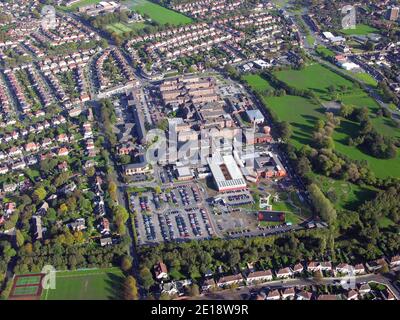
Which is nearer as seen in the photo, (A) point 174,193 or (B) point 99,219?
(B) point 99,219

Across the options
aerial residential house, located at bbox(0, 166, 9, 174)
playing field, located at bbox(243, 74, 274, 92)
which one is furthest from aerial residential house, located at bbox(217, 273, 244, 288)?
playing field, located at bbox(243, 74, 274, 92)

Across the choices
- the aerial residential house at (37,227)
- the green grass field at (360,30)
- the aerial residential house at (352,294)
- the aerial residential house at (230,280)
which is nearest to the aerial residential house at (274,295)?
the aerial residential house at (230,280)

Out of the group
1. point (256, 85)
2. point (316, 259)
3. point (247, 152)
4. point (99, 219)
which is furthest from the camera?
point (256, 85)

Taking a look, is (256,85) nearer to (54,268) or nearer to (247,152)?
(247,152)

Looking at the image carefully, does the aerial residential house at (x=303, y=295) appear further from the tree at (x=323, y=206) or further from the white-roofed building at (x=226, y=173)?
the white-roofed building at (x=226, y=173)

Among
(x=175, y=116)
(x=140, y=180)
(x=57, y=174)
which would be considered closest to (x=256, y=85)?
(x=175, y=116)

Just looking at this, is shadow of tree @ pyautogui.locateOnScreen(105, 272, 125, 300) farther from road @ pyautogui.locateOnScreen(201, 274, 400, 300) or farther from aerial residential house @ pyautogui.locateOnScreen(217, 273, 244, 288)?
aerial residential house @ pyautogui.locateOnScreen(217, 273, 244, 288)
